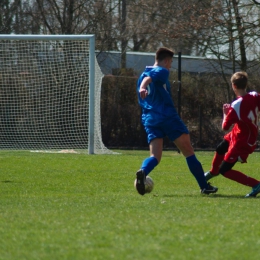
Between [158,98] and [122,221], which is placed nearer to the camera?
[122,221]

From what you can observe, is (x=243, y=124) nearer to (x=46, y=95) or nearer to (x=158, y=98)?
(x=158, y=98)

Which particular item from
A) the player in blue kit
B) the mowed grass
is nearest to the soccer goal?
the mowed grass

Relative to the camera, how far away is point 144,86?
7.42m

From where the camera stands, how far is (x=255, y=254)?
4.19 meters

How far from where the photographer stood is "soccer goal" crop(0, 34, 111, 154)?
19.1 meters

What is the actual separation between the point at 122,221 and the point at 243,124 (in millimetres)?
2797

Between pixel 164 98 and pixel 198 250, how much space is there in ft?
11.8

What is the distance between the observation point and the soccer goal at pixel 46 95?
62.7ft

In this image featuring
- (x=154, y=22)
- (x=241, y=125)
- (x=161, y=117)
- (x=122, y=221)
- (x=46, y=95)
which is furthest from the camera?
(x=154, y=22)

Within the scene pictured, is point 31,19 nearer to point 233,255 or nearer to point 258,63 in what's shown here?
point 258,63

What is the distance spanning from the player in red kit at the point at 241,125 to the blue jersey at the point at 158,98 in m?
0.66

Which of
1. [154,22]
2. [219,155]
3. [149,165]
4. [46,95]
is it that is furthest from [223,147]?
[154,22]

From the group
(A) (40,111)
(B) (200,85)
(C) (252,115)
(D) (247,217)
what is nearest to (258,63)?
(B) (200,85)

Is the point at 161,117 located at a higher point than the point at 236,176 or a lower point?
higher
